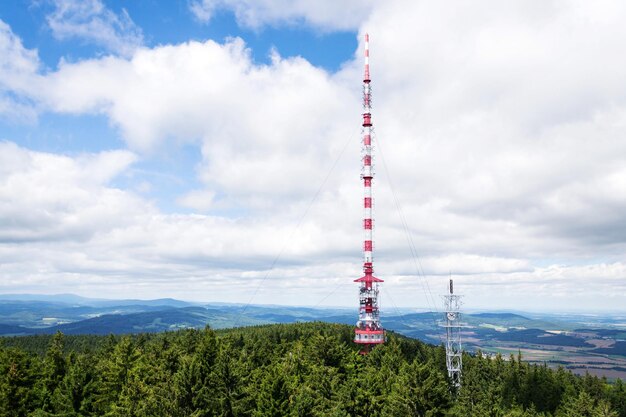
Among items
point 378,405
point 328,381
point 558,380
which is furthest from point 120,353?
point 558,380

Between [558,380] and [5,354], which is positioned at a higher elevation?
[5,354]

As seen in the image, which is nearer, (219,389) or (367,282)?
(219,389)

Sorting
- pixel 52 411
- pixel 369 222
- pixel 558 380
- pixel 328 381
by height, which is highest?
pixel 369 222

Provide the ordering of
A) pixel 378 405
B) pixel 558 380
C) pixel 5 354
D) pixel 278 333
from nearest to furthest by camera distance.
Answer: pixel 378 405, pixel 5 354, pixel 558 380, pixel 278 333

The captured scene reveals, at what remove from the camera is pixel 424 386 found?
178ft

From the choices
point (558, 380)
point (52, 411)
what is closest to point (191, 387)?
point (52, 411)

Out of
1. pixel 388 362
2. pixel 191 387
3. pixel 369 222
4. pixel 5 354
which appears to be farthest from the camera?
pixel 369 222

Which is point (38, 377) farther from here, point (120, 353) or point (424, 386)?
point (424, 386)

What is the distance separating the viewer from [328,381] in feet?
205

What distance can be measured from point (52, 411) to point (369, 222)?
7482cm

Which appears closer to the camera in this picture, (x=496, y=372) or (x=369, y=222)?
(x=369, y=222)

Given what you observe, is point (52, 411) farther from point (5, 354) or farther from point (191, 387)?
point (191, 387)

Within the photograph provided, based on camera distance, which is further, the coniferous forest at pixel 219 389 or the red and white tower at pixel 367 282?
the red and white tower at pixel 367 282

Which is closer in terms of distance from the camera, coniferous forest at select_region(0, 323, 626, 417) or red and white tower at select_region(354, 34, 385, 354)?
coniferous forest at select_region(0, 323, 626, 417)
